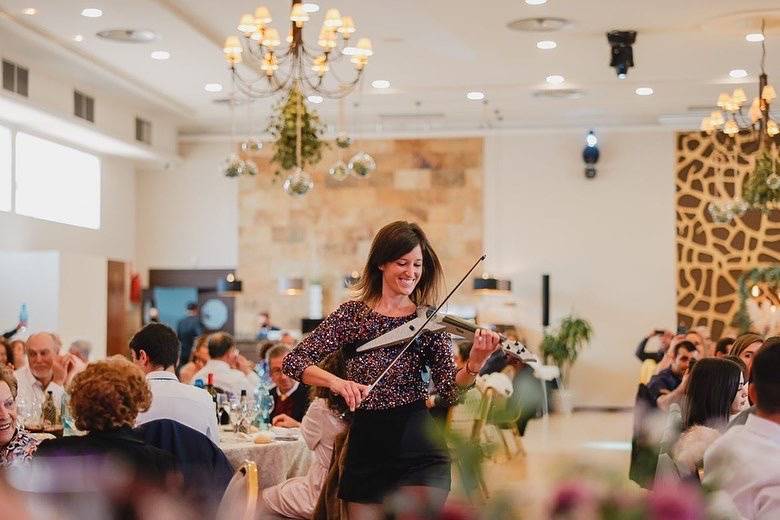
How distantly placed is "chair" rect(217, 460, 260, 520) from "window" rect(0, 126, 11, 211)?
11.8m

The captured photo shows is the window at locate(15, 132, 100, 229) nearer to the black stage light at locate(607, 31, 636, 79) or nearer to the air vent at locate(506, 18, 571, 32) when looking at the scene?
the air vent at locate(506, 18, 571, 32)

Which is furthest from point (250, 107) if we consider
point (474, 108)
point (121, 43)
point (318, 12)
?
point (318, 12)

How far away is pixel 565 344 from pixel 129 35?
8.15m

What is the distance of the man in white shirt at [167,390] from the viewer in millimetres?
4949

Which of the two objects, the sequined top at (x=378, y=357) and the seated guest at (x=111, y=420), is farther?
the sequined top at (x=378, y=357)

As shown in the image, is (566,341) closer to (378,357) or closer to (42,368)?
(42,368)

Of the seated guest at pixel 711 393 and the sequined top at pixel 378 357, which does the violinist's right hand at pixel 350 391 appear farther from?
the seated guest at pixel 711 393

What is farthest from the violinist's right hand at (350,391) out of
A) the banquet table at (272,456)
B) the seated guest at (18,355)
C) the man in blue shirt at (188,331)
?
the man in blue shirt at (188,331)

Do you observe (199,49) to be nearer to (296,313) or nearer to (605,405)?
(296,313)

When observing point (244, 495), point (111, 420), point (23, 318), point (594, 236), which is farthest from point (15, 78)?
point (244, 495)

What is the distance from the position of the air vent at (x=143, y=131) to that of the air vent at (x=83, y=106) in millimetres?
1557

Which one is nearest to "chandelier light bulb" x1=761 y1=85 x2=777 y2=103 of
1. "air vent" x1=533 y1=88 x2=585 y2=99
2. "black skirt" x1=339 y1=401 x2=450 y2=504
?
"air vent" x1=533 y1=88 x2=585 y2=99

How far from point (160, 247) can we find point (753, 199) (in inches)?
401

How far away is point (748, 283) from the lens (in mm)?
16828
